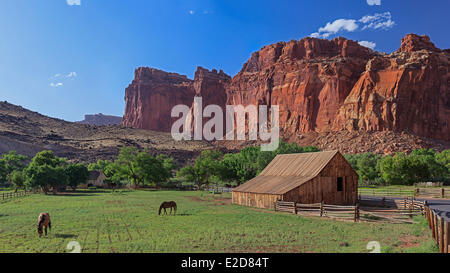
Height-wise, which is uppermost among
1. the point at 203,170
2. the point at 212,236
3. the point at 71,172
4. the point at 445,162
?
the point at 445,162

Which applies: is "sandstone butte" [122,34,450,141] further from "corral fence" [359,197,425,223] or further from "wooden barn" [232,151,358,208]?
"wooden barn" [232,151,358,208]

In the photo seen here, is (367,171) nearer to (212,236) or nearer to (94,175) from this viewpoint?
(212,236)

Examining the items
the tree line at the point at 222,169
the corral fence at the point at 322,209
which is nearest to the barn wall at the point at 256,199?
the corral fence at the point at 322,209

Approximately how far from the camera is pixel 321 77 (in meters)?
113

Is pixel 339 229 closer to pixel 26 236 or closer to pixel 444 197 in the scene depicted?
pixel 26 236

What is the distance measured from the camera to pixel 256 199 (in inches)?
1001

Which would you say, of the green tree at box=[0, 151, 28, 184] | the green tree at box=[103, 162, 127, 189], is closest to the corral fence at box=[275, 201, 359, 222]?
the green tree at box=[103, 162, 127, 189]

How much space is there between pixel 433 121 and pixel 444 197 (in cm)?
8525

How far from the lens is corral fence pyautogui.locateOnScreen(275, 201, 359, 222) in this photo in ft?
58.0

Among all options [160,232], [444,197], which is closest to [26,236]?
[160,232]

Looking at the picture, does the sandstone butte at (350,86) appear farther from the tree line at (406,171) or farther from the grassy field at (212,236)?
the grassy field at (212,236)

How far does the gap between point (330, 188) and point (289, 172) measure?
4378mm

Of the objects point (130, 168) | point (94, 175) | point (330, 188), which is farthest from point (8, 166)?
point (330, 188)

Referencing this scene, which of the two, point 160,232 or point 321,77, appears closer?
point 160,232
